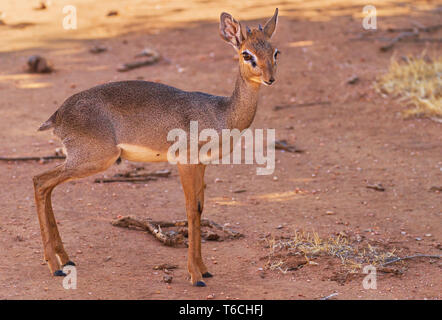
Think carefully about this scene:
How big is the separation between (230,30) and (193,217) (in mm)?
1642

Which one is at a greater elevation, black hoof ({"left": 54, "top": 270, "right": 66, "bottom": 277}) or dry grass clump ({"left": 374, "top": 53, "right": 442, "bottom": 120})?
dry grass clump ({"left": 374, "top": 53, "right": 442, "bottom": 120})

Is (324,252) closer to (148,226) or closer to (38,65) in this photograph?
(148,226)

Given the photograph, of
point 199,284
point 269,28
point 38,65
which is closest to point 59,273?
point 199,284

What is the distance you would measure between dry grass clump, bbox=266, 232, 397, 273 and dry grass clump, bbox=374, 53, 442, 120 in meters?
4.89

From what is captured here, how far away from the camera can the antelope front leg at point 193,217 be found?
5.87 meters

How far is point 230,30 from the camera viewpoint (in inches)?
239

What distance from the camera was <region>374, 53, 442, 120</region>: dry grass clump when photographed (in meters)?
11.0

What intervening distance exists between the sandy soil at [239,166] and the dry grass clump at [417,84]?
10.9 inches

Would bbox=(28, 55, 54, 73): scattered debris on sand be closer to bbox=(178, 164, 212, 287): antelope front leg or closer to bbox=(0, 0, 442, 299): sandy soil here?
bbox=(0, 0, 442, 299): sandy soil

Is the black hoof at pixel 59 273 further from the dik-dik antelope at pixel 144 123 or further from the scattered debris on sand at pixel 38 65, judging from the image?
the scattered debris on sand at pixel 38 65

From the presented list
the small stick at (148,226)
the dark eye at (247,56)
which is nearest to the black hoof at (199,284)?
the small stick at (148,226)

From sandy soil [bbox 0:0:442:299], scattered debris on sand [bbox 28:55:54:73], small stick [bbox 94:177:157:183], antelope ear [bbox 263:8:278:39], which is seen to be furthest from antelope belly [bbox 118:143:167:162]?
scattered debris on sand [bbox 28:55:54:73]

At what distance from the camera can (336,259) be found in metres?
6.36

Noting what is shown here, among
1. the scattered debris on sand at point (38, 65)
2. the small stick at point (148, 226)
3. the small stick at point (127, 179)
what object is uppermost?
the scattered debris on sand at point (38, 65)
